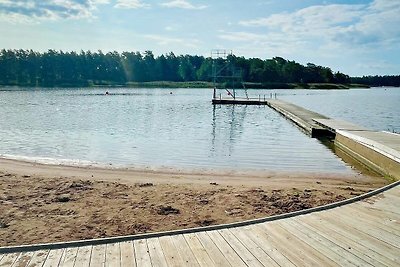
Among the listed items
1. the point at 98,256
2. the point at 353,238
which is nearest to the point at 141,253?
the point at 98,256

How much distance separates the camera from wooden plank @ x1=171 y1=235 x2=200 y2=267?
4.00m

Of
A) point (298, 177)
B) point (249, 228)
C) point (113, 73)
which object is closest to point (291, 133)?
point (298, 177)

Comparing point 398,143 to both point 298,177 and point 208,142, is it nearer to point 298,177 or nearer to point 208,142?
point 298,177

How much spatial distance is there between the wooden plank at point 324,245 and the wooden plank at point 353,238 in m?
0.11

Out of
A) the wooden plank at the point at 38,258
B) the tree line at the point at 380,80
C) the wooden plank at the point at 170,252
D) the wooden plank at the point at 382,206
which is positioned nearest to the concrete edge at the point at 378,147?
the wooden plank at the point at 382,206

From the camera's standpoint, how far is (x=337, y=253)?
4.26 metres

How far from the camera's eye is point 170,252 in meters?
4.24

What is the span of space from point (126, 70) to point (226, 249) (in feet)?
423

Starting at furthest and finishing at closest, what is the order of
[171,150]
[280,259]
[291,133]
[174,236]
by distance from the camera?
[291,133] < [171,150] < [174,236] < [280,259]

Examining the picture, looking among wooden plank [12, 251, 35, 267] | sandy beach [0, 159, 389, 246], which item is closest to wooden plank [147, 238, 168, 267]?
wooden plank [12, 251, 35, 267]

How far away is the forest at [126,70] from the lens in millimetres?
107500

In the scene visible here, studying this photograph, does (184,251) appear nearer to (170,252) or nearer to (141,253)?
(170,252)

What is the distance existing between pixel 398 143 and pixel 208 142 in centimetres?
801

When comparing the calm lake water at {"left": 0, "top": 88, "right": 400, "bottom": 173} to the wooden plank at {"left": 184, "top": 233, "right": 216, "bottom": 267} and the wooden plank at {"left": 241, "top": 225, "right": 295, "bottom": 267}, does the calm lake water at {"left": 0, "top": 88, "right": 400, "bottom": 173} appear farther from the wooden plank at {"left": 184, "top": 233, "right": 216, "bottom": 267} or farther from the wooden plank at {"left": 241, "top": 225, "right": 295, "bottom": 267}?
the wooden plank at {"left": 184, "top": 233, "right": 216, "bottom": 267}
